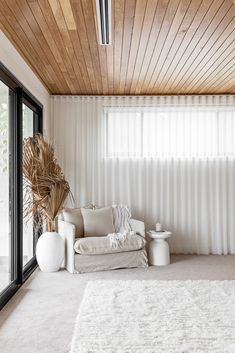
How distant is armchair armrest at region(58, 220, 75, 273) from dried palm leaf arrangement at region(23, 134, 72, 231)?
213mm

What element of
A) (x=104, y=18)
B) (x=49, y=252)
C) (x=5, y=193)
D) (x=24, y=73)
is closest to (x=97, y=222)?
(x=49, y=252)

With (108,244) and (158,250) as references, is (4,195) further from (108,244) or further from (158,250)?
(158,250)

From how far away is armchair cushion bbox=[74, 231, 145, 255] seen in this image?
462 centimetres

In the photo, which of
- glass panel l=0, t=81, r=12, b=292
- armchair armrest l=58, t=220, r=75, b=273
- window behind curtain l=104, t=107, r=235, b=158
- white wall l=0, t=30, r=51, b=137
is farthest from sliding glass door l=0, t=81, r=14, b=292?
window behind curtain l=104, t=107, r=235, b=158

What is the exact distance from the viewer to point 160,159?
5895 mm

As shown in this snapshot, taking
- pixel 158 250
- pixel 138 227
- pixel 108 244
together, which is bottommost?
pixel 158 250

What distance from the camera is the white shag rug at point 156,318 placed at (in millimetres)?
2527

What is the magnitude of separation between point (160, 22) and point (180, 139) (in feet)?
9.58

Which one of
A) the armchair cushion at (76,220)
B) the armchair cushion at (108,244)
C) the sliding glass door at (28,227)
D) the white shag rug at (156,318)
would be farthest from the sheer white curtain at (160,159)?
→ the white shag rug at (156,318)

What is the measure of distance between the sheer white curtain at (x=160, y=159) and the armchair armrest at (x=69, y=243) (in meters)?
0.98

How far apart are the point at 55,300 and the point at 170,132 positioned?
135 inches

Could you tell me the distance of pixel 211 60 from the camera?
421cm

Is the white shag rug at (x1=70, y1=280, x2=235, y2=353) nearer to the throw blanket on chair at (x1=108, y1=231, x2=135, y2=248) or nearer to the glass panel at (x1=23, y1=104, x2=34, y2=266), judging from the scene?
the throw blanket on chair at (x1=108, y1=231, x2=135, y2=248)

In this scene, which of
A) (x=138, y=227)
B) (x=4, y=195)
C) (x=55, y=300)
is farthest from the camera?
(x=138, y=227)
